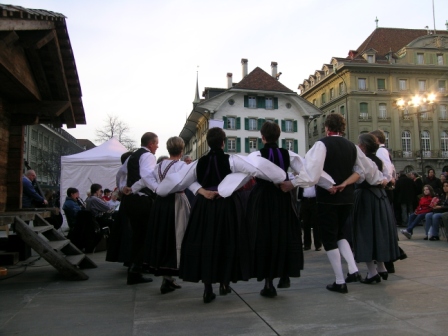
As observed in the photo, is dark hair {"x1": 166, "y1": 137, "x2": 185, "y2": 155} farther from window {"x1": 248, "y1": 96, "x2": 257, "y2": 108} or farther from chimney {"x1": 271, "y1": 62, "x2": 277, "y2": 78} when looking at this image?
chimney {"x1": 271, "y1": 62, "x2": 277, "y2": 78}

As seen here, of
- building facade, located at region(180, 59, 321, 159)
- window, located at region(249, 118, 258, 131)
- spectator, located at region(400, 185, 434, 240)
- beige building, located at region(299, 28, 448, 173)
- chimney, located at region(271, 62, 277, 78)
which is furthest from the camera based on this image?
chimney, located at region(271, 62, 277, 78)

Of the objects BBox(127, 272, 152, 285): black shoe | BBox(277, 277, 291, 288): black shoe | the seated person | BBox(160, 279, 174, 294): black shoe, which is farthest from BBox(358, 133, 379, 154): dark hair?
Result: the seated person

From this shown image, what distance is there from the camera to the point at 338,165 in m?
4.88

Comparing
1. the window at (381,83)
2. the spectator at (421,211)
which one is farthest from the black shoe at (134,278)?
the window at (381,83)

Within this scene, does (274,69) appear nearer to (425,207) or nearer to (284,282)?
(425,207)

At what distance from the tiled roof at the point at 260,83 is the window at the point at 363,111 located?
33.5 ft

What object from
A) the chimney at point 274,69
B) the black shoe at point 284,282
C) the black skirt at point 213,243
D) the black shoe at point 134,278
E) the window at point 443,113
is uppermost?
the chimney at point 274,69

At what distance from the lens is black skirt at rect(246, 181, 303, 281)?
14.1 ft

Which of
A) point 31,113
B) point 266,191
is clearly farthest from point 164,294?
point 31,113

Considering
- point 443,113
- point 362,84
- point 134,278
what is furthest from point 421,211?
point 443,113

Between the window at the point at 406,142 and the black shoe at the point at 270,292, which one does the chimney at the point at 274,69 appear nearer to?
the window at the point at 406,142

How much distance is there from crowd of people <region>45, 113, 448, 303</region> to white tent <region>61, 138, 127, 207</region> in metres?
9.53

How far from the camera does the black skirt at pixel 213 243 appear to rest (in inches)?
165

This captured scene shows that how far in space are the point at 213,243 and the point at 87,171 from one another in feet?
39.2
